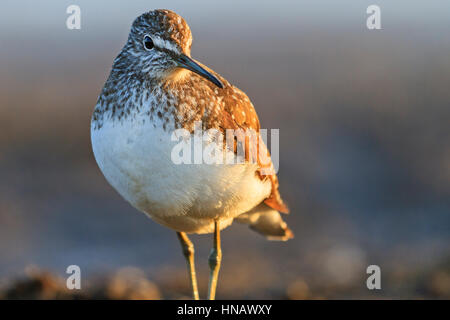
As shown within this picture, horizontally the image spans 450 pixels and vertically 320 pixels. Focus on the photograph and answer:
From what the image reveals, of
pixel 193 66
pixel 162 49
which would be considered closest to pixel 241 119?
pixel 193 66

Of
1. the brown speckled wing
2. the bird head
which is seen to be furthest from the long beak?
the brown speckled wing

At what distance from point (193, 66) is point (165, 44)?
296mm

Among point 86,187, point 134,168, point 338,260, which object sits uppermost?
point 134,168

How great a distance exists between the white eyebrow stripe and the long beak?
0.07m

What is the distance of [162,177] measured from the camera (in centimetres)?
478

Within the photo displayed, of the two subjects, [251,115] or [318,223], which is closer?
[251,115]

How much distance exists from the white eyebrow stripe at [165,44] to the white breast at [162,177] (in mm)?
558

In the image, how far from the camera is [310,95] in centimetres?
1945

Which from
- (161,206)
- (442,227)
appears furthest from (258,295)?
(442,227)

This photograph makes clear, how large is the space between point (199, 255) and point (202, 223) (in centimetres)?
551

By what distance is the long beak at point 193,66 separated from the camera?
463 centimetres

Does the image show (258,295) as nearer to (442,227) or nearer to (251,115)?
(251,115)

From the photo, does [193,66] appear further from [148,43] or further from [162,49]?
[148,43]

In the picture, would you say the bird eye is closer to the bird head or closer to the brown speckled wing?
the bird head
